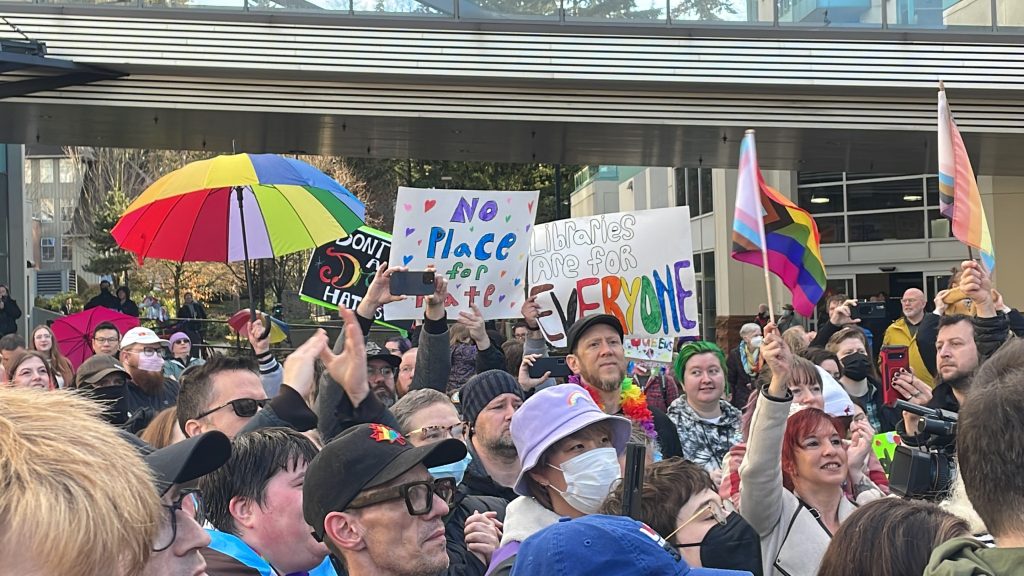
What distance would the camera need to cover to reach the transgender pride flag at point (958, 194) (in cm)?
669

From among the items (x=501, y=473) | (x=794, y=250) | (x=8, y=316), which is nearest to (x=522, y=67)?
(x=8, y=316)

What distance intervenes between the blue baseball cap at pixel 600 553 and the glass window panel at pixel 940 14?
16033 millimetres

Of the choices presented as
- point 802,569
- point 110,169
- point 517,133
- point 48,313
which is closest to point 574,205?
point 110,169

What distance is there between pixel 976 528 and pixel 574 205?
44563 millimetres

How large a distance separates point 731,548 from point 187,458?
6.22ft

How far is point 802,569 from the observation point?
13.5 feet

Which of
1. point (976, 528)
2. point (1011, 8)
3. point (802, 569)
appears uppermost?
point (1011, 8)

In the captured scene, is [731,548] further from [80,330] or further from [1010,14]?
[1010,14]

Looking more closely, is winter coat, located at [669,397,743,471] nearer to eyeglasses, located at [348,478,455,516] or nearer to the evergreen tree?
eyeglasses, located at [348,478,455,516]

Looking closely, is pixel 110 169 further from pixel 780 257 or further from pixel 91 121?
pixel 780 257

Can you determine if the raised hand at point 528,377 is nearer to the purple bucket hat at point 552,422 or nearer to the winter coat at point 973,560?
the purple bucket hat at point 552,422

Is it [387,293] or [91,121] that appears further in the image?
[91,121]

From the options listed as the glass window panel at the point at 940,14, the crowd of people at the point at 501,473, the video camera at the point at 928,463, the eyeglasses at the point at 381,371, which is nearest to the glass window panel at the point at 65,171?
the glass window panel at the point at 940,14

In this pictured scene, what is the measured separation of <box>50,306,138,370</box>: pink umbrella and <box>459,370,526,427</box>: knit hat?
28.8 feet
